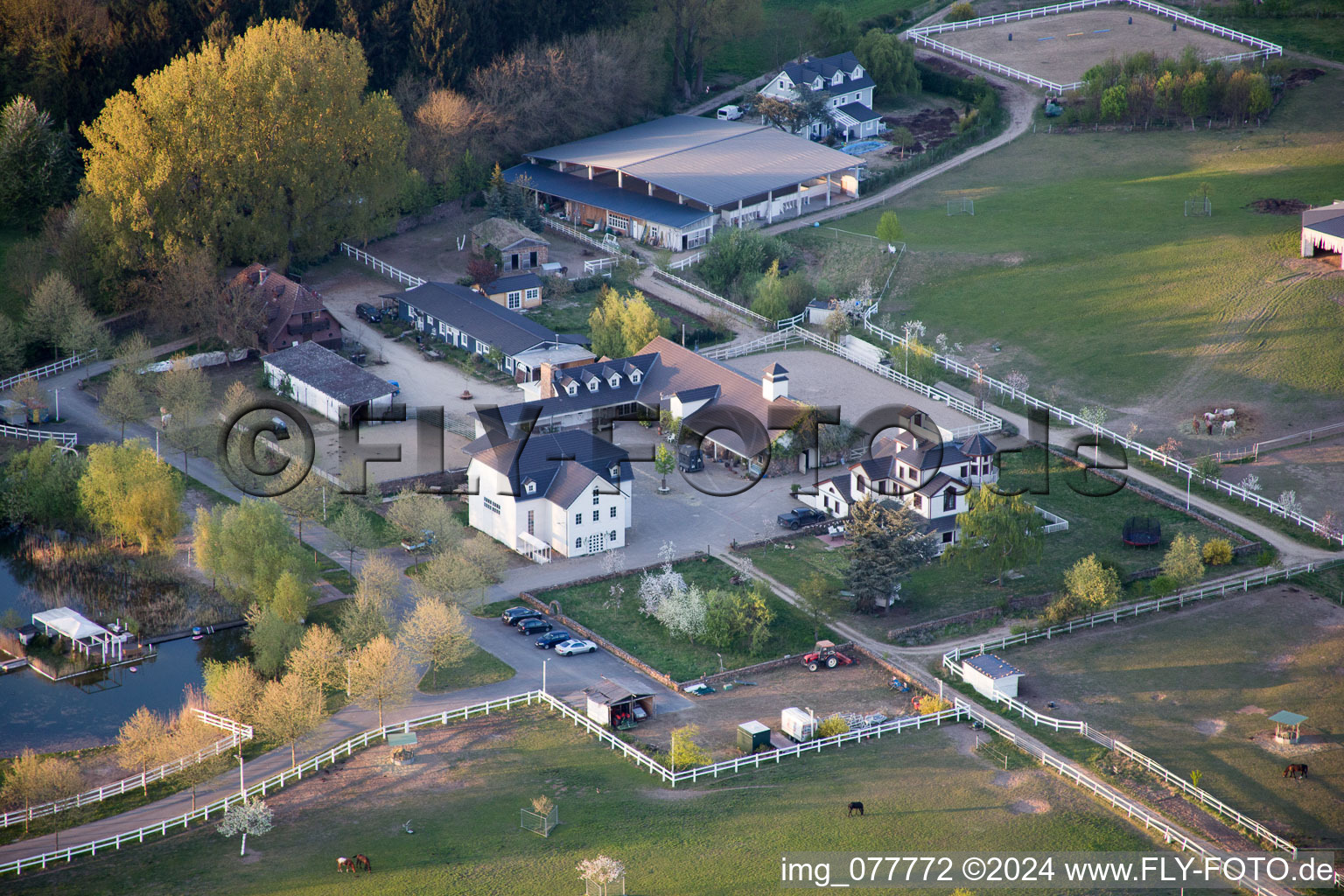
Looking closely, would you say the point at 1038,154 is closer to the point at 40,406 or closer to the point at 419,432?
the point at 419,432

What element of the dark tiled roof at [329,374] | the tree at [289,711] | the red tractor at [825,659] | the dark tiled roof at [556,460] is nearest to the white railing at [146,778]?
the tree at [289,711]

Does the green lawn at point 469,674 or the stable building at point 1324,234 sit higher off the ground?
the stable building at point 1324,234

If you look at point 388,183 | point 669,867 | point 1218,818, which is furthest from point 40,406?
point 1218,818

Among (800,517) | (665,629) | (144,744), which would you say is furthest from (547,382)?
(144,744)

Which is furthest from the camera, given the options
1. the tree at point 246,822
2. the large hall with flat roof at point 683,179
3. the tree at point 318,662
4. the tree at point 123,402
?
the large hall with flat roof at point 683,179

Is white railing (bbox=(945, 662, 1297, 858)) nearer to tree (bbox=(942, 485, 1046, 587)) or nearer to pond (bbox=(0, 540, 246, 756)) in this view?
tree (bbox=(942, 485, 1046, 587))

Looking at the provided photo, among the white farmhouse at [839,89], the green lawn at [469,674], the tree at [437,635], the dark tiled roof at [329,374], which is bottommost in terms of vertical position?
the green lawn at [469,674]

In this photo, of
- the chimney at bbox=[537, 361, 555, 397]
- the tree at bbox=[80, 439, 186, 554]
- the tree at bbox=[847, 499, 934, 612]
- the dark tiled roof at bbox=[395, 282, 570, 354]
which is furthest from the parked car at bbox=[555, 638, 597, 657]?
the dark tiled roof at bbox=[395, 282, 570, 354]

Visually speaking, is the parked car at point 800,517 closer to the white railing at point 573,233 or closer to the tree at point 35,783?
the tree at point 35,783
